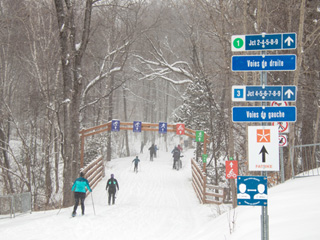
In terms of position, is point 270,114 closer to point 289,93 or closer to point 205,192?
point 289,93

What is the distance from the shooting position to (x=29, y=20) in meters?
18.8

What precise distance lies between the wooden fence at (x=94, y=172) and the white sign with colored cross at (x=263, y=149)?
14.9 metres

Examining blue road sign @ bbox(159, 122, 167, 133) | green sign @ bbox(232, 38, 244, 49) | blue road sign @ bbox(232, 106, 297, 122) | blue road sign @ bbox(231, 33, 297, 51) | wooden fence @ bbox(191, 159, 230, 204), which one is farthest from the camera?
blue road sign @ bbox(159, 122, 167, 133)

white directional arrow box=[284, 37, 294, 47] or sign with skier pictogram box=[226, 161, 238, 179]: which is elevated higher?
white directional arrow box=[284, 37, 294, 47]

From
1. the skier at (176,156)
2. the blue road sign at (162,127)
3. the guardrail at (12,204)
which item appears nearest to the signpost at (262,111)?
the guardrail at (12,204)

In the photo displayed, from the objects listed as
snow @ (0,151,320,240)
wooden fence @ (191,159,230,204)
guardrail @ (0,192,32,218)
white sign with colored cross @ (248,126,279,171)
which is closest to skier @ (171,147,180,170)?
snow @ (0,151,320,240)

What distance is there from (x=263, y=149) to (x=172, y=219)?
915 cm

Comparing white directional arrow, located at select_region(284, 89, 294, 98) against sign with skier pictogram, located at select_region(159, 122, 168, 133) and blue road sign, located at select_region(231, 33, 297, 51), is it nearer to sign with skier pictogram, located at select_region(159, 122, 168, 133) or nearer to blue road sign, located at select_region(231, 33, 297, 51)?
blue road sign, located at select_region(231, 33, 297, 51)

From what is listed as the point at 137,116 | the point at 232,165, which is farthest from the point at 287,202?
the point at 137,116

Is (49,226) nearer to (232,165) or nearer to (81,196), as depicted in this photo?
(81,196)

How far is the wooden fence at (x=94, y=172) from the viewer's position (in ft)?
64.2

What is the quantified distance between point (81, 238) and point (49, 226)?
1386 millimetres

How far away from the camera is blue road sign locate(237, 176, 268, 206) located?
185 inches

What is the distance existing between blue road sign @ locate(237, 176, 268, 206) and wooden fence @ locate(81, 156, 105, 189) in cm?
1484
